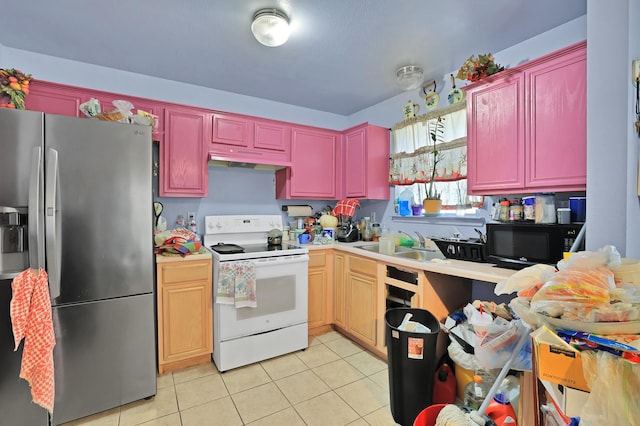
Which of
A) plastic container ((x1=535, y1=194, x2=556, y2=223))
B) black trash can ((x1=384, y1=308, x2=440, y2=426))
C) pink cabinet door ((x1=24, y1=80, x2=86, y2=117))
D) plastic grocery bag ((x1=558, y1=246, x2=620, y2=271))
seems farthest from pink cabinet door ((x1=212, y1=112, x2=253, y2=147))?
plastic grocery bag ((x1=558, y1=246, x2=620, y2=271))

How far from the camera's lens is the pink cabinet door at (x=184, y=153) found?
255 centimetres

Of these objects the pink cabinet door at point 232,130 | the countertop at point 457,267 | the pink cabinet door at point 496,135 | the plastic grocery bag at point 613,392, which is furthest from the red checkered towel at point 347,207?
the plastic grocery bag at point 613,392

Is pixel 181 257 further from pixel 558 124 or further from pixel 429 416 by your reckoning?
pixel 558 124

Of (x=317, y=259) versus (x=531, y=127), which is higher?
(x=531, y=127)

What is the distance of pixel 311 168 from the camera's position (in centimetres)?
324

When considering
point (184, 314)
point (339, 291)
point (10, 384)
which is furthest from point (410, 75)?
point (10, 384)

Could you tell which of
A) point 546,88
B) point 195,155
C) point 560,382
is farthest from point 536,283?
point 195,155

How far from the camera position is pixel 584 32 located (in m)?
1.85

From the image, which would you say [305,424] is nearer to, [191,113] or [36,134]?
[36,134]

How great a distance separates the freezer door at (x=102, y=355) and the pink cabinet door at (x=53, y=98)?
4.93ft

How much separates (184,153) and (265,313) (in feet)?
5.16

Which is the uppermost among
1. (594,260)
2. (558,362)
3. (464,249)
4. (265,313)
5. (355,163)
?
(355,163)

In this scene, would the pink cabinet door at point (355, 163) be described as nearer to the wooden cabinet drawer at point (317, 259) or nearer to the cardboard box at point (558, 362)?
the wooden cabinet drawer at point (317, 259)

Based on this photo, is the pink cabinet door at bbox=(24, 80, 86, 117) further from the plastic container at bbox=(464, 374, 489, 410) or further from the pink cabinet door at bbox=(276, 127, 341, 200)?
the plastic container at bbox=(464, 374, 489, 410)
